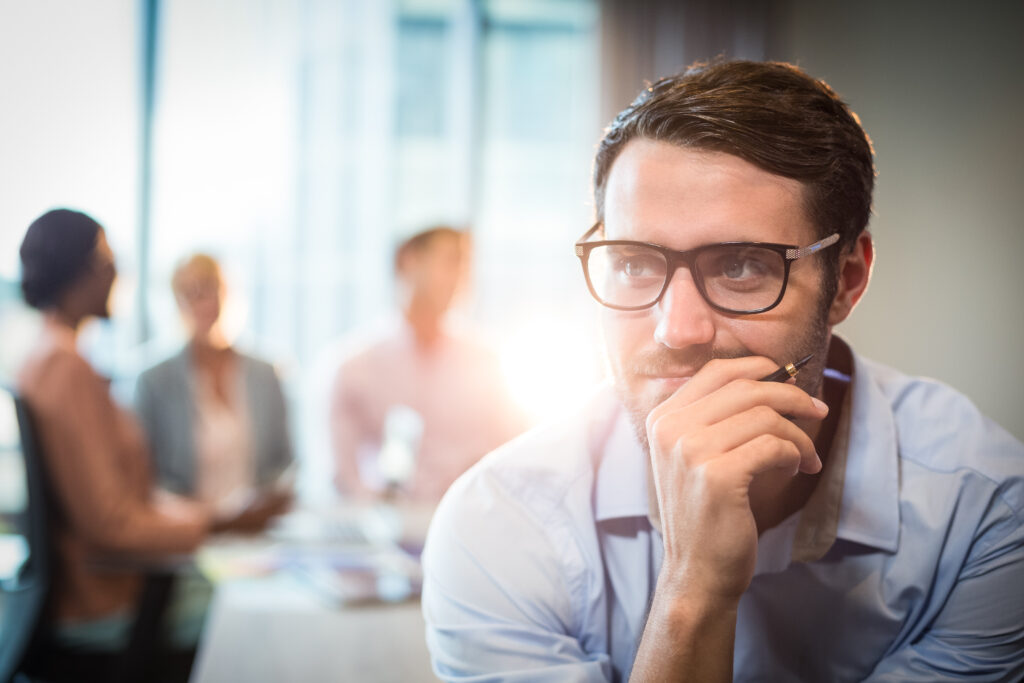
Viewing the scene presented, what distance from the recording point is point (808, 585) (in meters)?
0.49

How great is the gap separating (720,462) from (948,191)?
0.24 meters

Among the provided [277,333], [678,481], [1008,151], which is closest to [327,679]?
[678,481]

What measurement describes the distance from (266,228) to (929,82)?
94.4 inches

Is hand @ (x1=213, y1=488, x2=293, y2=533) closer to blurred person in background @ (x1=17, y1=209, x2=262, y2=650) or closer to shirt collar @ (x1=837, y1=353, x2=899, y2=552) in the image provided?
blurred person in background @ (x1=17, y1=209, x2=262, y2=650)

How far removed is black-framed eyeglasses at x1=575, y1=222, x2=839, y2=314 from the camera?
45cm

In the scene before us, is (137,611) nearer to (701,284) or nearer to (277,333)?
(701,284)

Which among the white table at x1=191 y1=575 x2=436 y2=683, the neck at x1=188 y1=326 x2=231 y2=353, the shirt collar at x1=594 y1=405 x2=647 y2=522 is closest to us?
the shirt collar at x1=594 y1=405 x2=647 y2=522

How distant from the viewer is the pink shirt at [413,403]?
1479 millimetres

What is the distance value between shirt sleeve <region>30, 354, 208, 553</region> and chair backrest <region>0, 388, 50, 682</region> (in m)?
0.02

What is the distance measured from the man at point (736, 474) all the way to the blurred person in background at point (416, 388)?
2.76ft

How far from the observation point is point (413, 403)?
184 centimetres

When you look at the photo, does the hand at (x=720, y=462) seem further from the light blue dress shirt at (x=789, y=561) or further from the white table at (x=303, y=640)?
the white table at (x=303, y=640)

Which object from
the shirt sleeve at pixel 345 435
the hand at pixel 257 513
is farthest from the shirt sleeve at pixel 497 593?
the shirt sleeve at pixel 345 435

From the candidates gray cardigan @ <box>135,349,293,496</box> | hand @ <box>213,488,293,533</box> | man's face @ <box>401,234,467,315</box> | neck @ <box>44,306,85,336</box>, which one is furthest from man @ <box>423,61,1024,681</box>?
gray cardigan @ <box>135,349,293,496</box>
